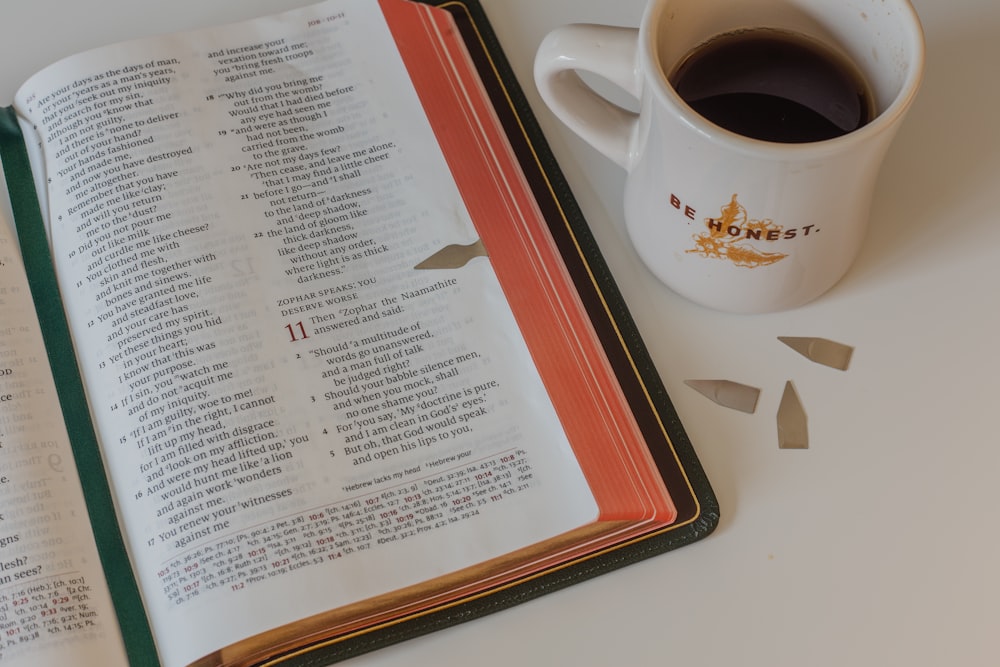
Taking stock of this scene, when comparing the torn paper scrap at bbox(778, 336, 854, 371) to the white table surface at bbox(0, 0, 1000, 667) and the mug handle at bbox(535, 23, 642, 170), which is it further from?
the mug handle at bbox(535, 23, 642, 170)

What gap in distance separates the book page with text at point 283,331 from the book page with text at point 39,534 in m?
0.02

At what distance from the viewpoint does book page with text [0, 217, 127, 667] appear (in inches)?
16.5

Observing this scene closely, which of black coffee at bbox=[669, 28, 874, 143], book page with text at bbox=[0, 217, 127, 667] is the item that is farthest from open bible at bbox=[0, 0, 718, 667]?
black coffee at bbox=[669, 28, 874, 143]

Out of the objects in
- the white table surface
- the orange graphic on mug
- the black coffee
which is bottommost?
the white table surface

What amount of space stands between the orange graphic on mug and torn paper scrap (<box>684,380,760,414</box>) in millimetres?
71

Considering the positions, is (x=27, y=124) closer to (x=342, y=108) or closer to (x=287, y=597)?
(x=342, y=108)

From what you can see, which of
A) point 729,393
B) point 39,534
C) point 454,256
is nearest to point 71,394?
point 39,534

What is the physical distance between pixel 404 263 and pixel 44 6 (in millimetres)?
303

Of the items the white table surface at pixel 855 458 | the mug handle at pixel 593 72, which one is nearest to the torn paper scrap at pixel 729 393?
the white table surface at pixel 855 458

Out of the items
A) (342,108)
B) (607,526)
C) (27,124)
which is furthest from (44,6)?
(607,526)

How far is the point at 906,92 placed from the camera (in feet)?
1.23

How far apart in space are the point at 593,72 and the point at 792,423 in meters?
0.20

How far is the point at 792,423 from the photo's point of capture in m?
0.47

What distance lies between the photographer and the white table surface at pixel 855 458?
1.42 ft
